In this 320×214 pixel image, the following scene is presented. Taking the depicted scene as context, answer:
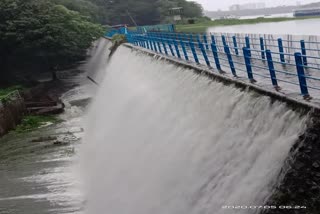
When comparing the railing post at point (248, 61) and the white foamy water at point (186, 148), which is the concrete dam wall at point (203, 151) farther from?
the railing post at point (248, 61)

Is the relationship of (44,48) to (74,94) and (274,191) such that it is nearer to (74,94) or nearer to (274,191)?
(74,94)

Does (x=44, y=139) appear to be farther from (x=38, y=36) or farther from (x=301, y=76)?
(x=301, y=76)

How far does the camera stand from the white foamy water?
7035mm

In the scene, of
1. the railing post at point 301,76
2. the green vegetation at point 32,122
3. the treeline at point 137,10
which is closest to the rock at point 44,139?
the green vegetation at point 32,122

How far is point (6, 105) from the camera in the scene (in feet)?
88.5

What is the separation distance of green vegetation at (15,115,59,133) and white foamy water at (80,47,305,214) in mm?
9983

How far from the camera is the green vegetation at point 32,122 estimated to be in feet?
86.6

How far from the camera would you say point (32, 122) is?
90.0ft

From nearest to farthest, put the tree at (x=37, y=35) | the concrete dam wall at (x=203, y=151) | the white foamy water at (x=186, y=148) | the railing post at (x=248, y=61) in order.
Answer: the concrete dam wall at (x=203, y=151), the white foamy water at (x=186, y=148), the railing post at (x=248, y=61), the tree at (x=37, y=35)

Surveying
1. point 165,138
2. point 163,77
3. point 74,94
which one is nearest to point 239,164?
point 165,138

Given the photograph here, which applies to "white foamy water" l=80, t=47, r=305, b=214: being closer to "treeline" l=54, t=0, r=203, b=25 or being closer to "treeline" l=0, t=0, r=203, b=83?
"treeline" l=0, t=0, r=203, b=83

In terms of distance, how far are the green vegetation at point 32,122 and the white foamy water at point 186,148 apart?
9983 mm

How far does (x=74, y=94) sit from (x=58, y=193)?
21.6 meters
